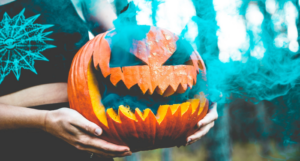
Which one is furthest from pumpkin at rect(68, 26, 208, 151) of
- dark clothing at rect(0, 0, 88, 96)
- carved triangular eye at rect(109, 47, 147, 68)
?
dark clothing at rect(0, 0, 88, 96)

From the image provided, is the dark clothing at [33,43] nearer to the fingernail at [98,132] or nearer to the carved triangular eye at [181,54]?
the fingernail at [98,132]

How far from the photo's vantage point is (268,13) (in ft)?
3.70

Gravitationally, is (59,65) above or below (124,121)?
above

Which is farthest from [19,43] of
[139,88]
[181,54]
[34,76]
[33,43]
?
[181,54]

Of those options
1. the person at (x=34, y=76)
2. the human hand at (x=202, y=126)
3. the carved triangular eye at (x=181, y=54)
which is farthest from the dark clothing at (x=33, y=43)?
the human hand at (x=202, y=126)

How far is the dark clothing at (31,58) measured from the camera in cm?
85

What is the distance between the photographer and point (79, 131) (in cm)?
71

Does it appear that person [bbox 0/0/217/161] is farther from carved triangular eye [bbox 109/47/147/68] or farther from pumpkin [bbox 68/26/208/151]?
carved triangular eye [bbox 109/47/147/68]

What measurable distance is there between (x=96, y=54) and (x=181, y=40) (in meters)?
0.40

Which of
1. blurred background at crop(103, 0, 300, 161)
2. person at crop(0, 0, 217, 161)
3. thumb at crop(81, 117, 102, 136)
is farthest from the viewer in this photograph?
blurred background at crop(103, 0, 300, 161)

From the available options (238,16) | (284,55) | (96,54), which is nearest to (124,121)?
(96,54)

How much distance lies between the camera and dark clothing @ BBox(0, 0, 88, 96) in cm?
85

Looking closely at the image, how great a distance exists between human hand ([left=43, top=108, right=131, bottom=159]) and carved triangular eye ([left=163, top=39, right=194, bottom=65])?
440 millimetres

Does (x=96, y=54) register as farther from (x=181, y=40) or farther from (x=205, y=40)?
(x=205, y=40)
